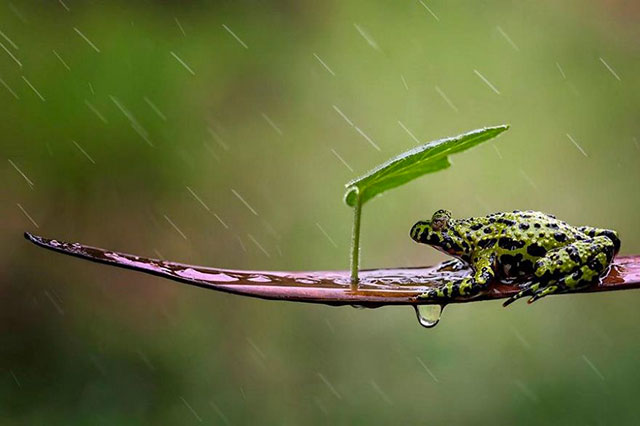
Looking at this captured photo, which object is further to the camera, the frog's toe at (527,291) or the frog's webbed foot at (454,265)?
the frog's webbed foot at (454,265)

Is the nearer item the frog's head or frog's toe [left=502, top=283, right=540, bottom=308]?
frog's toe [left=502, top=283, right=540, bottom=308]

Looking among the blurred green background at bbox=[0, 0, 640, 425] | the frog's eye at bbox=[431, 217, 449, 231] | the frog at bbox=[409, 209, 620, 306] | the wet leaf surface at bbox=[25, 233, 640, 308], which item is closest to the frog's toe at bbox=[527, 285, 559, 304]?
the frog at bbox=[409, 209, 620, 306]

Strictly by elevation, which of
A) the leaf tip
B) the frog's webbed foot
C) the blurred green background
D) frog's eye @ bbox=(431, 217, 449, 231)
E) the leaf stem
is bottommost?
the blurred green background

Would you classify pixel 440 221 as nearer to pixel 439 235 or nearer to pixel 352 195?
pixel 439 235

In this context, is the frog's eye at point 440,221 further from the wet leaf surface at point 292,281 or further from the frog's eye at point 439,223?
the wet leaf surface at point 292,281

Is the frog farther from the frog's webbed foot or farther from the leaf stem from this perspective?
the leaf stem

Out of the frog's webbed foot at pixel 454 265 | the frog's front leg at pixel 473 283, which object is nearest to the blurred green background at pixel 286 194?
the frog's webbed foot at pixel 454 265

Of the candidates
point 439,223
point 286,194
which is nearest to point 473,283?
point 439,223
